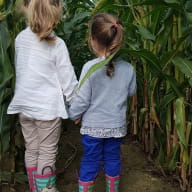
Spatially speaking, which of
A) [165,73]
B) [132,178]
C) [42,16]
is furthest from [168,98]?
[42,16]

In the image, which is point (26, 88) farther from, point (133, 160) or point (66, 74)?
point (133, 160)

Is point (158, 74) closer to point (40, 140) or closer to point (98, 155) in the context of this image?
point (98, 155)

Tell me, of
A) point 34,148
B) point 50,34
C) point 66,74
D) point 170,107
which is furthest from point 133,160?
point 50,34

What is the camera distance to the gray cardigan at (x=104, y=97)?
1.52m

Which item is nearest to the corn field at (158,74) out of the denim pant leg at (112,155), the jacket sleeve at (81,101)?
the jacket sleeve at (81,101)

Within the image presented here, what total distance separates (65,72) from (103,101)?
24 centimetres

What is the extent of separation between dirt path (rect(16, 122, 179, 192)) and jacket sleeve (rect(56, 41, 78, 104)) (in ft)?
2.10

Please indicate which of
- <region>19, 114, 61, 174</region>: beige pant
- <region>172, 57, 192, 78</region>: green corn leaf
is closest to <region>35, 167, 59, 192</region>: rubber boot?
<region>19, 114, 61, 174</region>: beige pant

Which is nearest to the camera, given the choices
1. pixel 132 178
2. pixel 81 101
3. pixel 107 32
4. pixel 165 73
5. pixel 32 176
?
pixel 107 32

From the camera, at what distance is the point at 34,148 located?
67.6 inches

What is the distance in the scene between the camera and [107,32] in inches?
57.1

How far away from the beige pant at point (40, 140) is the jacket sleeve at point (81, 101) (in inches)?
3.9

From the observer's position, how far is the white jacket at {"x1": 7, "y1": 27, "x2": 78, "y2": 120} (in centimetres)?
157

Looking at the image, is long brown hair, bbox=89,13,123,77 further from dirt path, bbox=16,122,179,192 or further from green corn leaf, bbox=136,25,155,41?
dirt path, bbox=16,122,179,192
